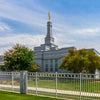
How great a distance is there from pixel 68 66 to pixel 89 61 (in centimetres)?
301

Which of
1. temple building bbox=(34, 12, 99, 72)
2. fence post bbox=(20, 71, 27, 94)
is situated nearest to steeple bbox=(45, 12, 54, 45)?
temple building bbox=(34, 12, 99, 72)

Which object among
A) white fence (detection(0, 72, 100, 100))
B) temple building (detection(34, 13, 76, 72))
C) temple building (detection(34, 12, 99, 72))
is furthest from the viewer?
temple building (detection(34, 13, 76, 72))

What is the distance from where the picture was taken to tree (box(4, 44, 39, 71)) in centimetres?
2018

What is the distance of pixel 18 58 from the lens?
66.5 ft

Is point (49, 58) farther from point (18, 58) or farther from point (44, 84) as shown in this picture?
point (44, 84)

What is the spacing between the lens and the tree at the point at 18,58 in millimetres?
20180

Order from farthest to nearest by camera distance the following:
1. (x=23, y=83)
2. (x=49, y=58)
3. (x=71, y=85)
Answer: (x=49, y=58) < (x=71, y=85) < (x=23, y=83)

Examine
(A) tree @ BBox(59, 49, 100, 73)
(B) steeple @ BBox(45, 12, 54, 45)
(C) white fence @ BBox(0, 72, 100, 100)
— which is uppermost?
(B) steeple @ BBox(45, 12, 54, 45)

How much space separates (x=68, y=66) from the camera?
69.7 feet

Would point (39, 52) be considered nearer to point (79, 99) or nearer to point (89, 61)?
point (89, 61)

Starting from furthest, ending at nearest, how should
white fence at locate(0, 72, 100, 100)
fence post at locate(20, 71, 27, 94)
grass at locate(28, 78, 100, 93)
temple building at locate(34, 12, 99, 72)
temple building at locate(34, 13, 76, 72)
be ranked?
1. temple building at locate(34, 13, 76, 72)
2. temple building at locate(34, 12, 99, 72)
3. fence post at locate(20, 71, 27, 94)
4. white fence at locate(0, 72, 100, 100)
5. grass at locate(28, 78, 100, 93)

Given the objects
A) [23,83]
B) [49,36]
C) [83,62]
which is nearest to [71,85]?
[23,83]

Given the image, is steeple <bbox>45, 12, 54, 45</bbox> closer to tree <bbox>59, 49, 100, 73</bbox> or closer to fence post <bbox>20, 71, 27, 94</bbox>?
tree <bbox>59, 49, 100, 73</bbox>

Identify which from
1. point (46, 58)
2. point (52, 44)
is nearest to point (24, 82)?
point (46, 58)
